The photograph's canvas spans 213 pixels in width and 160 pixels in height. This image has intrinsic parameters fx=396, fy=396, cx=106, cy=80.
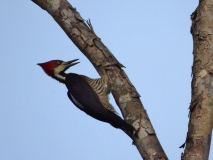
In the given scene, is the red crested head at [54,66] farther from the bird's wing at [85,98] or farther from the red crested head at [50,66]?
the bird's wing at [85,98]

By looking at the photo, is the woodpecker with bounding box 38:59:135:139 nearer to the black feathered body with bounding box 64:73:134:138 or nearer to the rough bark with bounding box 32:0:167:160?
the black feathered body with bounding box 64:73:134:138

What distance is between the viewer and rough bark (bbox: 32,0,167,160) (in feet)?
10.7

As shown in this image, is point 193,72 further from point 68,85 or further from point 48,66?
point 48,66

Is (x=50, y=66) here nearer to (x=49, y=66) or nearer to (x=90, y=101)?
(x=49, y=66)

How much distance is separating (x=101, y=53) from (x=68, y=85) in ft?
2.69

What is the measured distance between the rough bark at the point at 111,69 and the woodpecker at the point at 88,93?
0.35 ft

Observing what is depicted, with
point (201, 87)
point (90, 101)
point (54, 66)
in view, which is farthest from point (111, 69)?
point (54, 66)

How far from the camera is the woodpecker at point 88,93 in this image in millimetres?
3848

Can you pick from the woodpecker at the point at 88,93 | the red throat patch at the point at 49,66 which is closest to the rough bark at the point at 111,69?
the woodpecker at the point at 88,93

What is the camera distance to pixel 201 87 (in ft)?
10.9

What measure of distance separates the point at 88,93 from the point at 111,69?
52 centimetres

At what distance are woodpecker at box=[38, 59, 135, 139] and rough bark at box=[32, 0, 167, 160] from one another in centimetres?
11

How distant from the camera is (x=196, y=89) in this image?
333 cm

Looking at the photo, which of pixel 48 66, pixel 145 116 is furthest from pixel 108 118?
pixel 48 66
